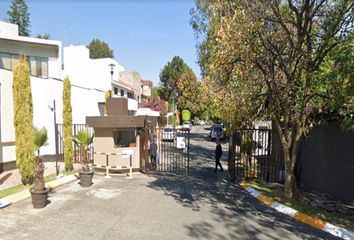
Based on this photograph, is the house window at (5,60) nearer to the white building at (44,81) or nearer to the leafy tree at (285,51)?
the white building at (44,81)

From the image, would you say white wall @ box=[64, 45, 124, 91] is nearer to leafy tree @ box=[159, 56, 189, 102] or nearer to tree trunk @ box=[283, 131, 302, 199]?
tree trunk @ box=[283, 131, 302, 199]

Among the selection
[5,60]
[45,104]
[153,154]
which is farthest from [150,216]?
[5,60]

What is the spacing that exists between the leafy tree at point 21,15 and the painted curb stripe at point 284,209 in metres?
65.2

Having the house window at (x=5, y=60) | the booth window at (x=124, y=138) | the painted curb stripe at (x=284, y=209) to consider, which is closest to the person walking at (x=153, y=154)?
Result: the booth window at (x=124, y=138)

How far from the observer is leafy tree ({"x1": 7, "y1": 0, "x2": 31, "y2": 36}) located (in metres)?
60.7

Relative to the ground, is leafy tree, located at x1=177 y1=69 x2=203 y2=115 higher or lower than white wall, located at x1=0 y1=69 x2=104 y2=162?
higher

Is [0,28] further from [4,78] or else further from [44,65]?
[4,78]

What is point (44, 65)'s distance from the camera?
1998cm

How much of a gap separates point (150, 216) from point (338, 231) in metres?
4.53

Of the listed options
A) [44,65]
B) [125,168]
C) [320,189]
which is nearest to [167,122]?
[44,65]

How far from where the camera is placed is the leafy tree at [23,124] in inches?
420

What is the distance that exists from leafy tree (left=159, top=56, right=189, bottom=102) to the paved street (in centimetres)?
6019

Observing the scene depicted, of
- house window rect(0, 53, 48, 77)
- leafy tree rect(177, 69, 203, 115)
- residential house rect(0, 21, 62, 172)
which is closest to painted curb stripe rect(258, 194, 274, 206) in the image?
residential house rect(0, 21, 62, 172)

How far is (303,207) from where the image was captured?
8.53 meters
